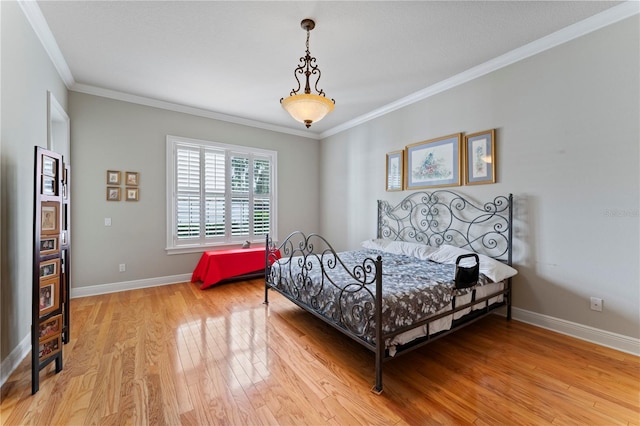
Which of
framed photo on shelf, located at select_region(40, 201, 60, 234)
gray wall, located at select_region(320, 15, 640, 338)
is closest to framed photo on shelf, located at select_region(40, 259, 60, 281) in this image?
framed photo on shelf, located at select_region(40, 201, 60, 234)

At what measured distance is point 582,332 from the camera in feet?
8.05

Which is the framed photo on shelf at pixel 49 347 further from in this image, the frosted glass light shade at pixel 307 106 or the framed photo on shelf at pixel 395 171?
the framed photo on shelf at pixel 395 171

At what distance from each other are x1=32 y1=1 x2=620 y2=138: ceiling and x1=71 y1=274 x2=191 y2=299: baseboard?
2.73m

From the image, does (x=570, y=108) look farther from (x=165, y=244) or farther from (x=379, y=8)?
(x=165, y=244)

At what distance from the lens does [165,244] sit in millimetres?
4227

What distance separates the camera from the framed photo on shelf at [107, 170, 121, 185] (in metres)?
3.81

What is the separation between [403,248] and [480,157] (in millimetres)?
1438

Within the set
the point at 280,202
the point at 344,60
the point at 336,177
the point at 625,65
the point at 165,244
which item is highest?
the point at 344,60

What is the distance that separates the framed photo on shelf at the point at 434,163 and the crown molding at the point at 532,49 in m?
0.67

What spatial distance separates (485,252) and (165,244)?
455 cm

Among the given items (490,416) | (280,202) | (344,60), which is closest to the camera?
(490,416)

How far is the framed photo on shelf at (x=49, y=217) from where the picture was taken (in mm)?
1851

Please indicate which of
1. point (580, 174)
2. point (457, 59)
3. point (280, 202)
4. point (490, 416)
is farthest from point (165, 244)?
point (580, 174)

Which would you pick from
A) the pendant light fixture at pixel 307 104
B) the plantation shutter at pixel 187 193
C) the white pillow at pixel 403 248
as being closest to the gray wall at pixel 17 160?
the plantation shutter at pixel 187 193
